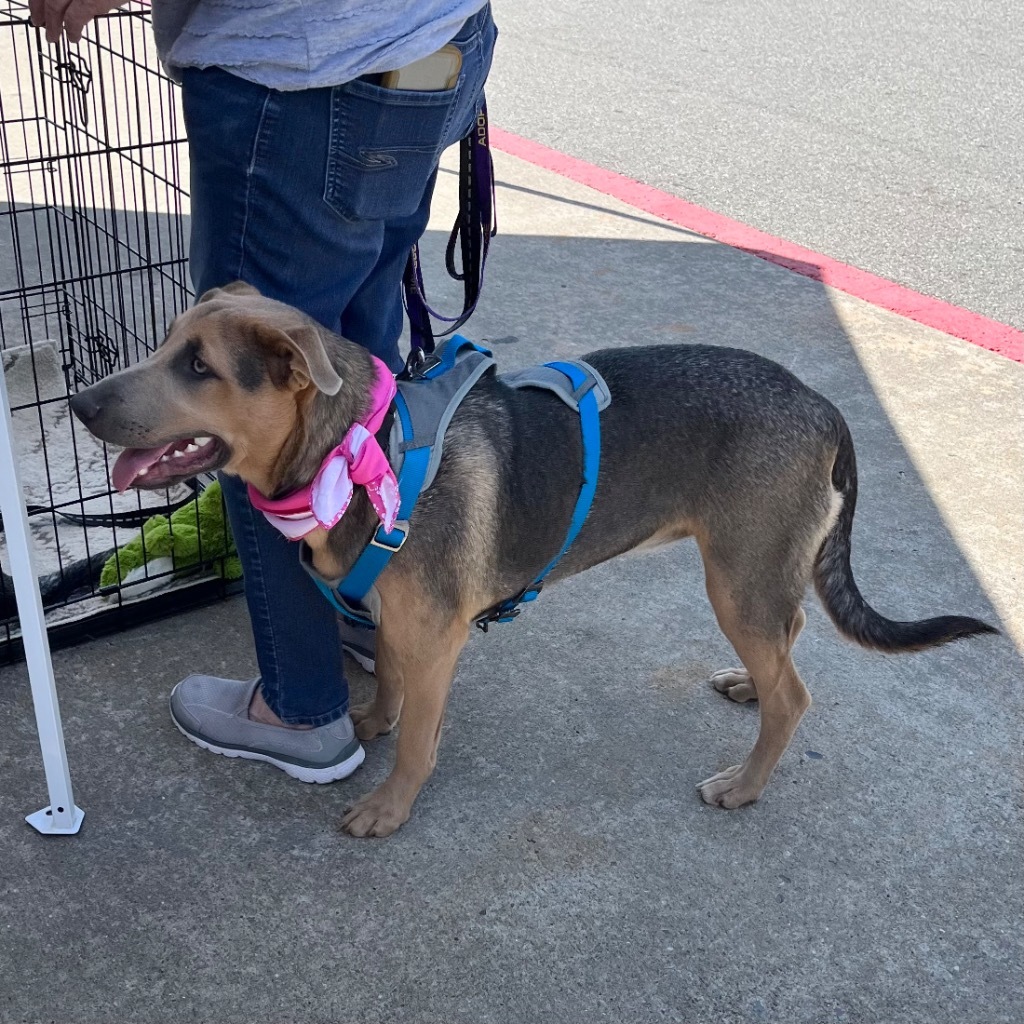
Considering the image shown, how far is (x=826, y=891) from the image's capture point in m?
3.06

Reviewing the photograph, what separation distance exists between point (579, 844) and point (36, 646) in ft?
4.79

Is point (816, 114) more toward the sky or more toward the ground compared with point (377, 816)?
more toward the ground

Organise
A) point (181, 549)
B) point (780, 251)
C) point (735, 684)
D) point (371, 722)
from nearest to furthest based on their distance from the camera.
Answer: point (371, 722)
point (735, 684)
point (181, 549)
point (780, 251)

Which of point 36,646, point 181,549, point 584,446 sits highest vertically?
point 584,446

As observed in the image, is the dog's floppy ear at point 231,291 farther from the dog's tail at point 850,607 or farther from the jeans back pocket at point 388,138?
the dog's tail at point 850,607

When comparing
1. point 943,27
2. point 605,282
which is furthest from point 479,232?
point 943,27

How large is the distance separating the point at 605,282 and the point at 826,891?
421cm

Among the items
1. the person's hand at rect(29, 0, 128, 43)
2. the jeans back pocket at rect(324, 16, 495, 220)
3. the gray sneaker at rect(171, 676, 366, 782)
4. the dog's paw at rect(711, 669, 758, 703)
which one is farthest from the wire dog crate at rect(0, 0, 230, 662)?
the dog's paw at rect(711, 669, 758, 703)

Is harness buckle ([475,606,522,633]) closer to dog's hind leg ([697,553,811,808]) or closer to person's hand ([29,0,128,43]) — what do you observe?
dog's hind leg ([697,553,811,808])

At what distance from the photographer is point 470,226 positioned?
11.6 ft

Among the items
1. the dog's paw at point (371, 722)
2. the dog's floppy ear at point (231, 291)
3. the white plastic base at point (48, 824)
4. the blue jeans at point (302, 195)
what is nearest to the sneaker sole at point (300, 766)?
the dog's paw at point (371, 722)

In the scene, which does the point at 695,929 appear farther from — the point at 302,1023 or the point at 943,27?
the point at 943,27

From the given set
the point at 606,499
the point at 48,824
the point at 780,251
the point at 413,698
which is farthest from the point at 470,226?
the point at 780,251

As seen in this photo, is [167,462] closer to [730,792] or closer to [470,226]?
[470,226]
